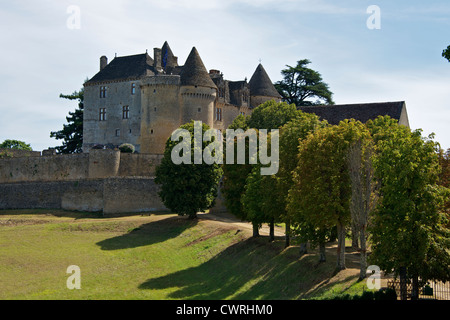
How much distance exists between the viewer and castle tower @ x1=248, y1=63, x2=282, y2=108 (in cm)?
7062

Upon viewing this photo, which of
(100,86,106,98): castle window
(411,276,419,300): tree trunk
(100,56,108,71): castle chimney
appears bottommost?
(411,276,419,300): tree trunk

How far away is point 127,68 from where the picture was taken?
6956 cm

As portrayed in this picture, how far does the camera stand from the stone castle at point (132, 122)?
55.7m

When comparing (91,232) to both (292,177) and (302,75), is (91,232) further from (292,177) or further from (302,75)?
(302,75)

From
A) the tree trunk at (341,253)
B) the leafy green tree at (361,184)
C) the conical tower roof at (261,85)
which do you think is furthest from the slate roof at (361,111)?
the tree trunk at (341,253)

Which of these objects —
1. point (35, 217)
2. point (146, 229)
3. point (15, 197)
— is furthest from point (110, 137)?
point (146, 229)

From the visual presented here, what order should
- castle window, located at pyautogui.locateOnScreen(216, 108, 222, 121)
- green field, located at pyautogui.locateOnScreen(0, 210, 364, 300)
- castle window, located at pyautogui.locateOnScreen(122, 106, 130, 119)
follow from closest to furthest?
1. green field, located at pyautogui.locateOnScreen(0, 210, 364, 300)
2. castle window, located at pyautogui.locateOnScreen(216, 108, 222, 121)
3. castle window, located at pyautogui.locateOnScreen(122, 106, 130, 119)

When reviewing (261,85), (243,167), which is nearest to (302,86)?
(261,85)

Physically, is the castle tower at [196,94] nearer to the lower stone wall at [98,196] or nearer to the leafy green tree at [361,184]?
the lower stone wall at [98,196]

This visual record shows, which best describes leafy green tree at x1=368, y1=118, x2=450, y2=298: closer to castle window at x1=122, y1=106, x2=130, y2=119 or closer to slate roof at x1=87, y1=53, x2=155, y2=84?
slate roof at x1=87, y1=53, x2=155, y2=84

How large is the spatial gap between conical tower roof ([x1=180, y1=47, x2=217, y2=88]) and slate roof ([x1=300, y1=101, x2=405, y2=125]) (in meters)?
12.0

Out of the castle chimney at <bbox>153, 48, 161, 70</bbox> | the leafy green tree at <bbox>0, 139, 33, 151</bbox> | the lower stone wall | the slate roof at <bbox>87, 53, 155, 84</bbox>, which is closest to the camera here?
the lower stone wall

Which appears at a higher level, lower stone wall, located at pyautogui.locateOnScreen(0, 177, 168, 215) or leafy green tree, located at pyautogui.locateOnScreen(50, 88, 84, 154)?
leafy green tree, located at pyautogui.locateOnScreen(50, 88, 84, 154)

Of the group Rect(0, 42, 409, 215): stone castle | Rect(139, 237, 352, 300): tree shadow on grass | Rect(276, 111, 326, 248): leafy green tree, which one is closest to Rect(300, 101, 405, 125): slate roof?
Rect(0, 42, 409, 215): stone castle
